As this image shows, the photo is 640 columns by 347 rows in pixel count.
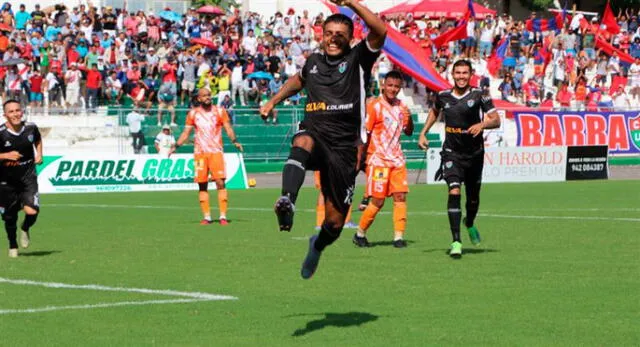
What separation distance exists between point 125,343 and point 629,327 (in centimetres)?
373

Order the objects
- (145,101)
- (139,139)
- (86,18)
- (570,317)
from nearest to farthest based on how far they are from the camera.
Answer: (570,317) → (139,139) → (145,101) → (86,18)

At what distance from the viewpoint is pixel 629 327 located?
9641 mm

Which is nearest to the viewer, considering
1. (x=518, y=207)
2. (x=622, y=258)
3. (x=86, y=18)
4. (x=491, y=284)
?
(x=491, y=284)

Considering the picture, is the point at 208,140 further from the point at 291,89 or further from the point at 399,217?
the point at 291,89

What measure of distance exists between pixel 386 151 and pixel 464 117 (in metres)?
1.95

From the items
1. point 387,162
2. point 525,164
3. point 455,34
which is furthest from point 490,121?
point 455,34

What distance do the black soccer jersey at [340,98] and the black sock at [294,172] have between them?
0.31m

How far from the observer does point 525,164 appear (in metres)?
39.1

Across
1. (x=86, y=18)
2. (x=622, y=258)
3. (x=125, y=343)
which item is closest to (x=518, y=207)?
(x=622, y=258)

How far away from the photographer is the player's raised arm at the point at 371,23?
365 inches

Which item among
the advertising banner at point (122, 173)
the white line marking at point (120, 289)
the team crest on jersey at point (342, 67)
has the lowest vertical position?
the advertising banner at point (122, 173)

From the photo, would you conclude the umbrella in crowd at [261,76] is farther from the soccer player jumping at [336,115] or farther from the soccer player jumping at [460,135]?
the soccer player jumping at [336,115]

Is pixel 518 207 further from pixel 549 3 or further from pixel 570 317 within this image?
pixel 549 3

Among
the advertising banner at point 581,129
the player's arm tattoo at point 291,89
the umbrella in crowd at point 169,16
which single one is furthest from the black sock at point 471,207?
the umbrella in crowd at point 169,16
